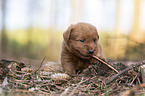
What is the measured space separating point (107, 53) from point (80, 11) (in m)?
2.64

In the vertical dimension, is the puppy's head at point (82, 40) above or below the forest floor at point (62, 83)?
above

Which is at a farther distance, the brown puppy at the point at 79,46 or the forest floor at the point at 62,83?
the brown puppy at the point at 79,46

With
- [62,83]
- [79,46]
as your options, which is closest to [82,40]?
[79,46]

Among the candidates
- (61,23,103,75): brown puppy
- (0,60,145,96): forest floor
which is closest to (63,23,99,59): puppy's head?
(61,23,103,75): brown puppy

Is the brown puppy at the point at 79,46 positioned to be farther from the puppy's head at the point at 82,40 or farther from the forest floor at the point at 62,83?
the forest floor at the point at 62,83

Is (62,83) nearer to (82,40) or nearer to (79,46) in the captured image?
(79,46)

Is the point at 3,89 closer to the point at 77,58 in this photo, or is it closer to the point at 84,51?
the point at 84,51

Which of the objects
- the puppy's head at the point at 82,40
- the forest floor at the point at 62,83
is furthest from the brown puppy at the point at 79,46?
the forest floor at the point at 62,83

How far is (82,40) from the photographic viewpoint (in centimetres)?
266

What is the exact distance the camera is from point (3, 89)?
1.78 metres

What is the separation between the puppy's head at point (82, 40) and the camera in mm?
2560

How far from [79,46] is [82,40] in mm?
115

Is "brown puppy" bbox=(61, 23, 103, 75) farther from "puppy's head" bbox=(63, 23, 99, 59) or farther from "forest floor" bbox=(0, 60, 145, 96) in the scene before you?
"forest floor" bbox=(0, 60, 145, 96)

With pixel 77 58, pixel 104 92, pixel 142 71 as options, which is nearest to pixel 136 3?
pixel 77 58
